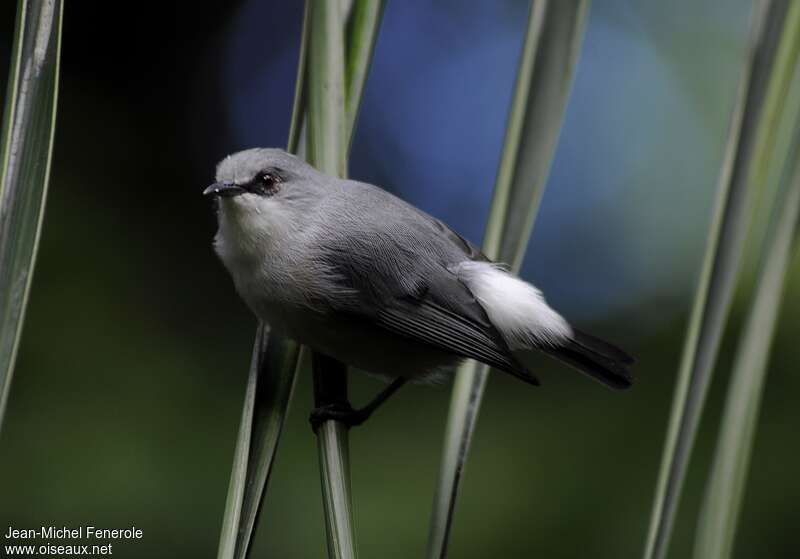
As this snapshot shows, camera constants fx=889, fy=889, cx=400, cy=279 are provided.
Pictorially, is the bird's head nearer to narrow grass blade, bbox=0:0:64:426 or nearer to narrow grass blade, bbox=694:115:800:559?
narrow grass blade, bbox=0:0:64:426

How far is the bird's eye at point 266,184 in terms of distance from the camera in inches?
64.1

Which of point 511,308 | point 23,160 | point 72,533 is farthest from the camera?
point 72,533

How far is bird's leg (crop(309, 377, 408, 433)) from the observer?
103 centimetres

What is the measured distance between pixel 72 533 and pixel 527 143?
1.57 metres

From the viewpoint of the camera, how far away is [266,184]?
1638mm

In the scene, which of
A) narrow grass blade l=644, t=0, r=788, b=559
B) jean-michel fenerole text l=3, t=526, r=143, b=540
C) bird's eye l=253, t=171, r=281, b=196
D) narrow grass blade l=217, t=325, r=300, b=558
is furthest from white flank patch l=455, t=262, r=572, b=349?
jean-michel fenerole text l=3, t=526, r=143, b=540

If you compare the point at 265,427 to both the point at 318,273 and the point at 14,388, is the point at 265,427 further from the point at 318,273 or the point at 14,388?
the point at 14,388

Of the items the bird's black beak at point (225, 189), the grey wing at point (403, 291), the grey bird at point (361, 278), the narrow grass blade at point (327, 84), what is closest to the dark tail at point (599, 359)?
the grey bird at point (361, 278)

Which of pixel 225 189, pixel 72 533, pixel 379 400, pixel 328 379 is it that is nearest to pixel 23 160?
pixel 225 189

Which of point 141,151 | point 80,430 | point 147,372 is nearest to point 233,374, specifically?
point 147,372

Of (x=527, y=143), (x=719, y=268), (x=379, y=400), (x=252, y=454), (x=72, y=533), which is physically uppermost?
(x=527, y=143)

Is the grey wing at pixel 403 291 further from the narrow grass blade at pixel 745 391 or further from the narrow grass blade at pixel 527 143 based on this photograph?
the narrow grass blade at pixel 745 391

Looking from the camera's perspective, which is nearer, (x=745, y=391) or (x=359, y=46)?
(x=745, y=391)

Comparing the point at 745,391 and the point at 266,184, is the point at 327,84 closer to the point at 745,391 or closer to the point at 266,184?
the point at 745,391
